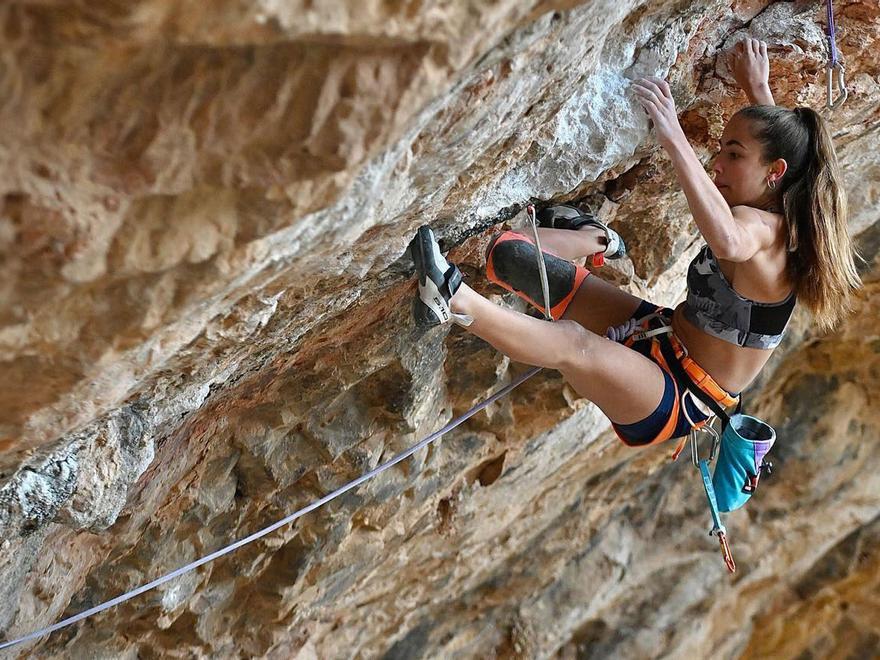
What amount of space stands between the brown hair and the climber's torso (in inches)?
1.8

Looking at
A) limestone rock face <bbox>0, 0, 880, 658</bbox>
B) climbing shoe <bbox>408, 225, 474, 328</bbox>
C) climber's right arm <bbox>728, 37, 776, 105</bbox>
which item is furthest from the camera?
climber's right arm <bbox>728, 37, 776, 105</bbox>

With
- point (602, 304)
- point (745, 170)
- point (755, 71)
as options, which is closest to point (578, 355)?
point (602, 304)

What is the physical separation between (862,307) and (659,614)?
171cm

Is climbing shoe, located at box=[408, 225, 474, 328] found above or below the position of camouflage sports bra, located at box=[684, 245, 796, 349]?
above

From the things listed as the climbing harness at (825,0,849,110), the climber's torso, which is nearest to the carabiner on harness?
the climbing harness at (825,0,849,110)

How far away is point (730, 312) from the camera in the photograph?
197cm

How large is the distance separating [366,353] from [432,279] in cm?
58

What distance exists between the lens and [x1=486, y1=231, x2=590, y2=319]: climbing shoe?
76.4 inches

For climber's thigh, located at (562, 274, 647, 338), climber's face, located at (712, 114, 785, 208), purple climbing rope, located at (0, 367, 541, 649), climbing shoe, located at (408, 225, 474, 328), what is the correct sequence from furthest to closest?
1. climber's thigh, located at (562, 274, 647, 338)
2. climber's face, located at (712, 114, 785, 208)
3. purple climbing rope, located at (0, 367, 541, 649)
4. climbing shoe, located at (408, 225, 474, 328)

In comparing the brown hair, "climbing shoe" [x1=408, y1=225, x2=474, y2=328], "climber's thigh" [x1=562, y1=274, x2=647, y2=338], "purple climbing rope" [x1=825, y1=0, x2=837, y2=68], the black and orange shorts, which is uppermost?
"climbing shoe" [x1=408, y1=225, x2=474, y2=328]

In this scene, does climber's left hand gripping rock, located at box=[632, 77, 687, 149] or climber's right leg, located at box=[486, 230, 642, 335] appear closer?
climber's left hand gripping rock, located at box=[632, 77, 687, 149]

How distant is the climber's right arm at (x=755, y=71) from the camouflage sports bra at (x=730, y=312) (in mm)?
368

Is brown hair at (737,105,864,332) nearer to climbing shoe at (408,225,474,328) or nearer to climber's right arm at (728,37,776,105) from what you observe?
climber's right arm at (728,37,776,105)

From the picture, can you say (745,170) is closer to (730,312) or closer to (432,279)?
(730,312)
